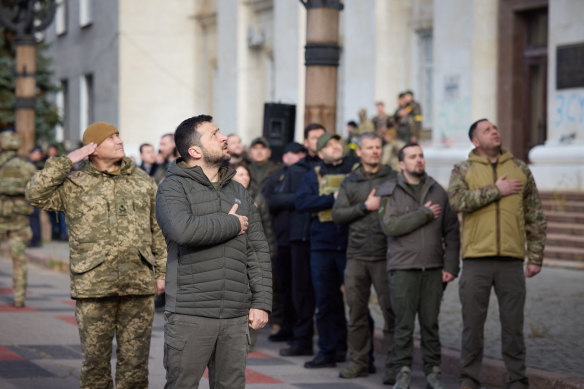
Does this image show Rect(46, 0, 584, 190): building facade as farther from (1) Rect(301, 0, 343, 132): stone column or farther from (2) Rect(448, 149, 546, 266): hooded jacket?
(2) Rect(448, 149, 546, 266): hooded jacket

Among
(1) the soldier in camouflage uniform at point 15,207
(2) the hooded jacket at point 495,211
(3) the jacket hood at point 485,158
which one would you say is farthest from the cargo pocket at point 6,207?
(3) the jacket hood at point 485,158

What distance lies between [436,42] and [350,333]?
13.9 m

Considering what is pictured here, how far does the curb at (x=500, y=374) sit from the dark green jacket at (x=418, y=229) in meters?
0.93

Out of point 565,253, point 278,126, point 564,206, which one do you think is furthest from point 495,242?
point 564,206

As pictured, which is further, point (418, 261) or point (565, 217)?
point (565, 217)

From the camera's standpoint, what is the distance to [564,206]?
17078 millimetres

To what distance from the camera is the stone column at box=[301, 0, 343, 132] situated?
12102 mm

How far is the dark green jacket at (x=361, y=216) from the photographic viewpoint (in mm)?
9125

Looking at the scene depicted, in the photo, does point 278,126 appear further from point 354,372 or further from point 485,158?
point 485,158

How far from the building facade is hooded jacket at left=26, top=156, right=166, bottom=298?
1223 centimetres

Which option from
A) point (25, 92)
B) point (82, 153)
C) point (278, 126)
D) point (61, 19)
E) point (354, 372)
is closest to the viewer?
point (82, 153)

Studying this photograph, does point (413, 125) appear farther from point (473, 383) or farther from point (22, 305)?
point (473, 383)

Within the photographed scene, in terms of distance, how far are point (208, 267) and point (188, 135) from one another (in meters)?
0.70

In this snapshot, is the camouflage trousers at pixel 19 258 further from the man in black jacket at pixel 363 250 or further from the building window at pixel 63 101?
the building window at pixel 63 101
